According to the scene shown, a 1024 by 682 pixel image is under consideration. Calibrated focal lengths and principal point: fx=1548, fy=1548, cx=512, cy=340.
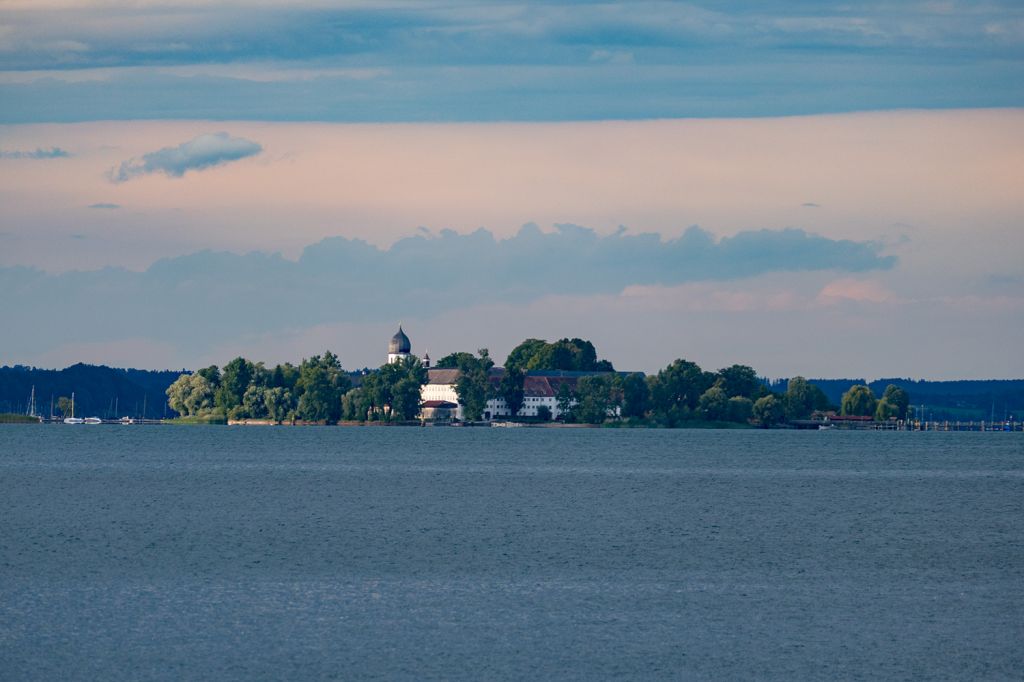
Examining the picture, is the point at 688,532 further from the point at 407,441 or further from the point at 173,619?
the point at 407,441

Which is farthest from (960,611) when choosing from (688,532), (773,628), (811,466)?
(811,466)

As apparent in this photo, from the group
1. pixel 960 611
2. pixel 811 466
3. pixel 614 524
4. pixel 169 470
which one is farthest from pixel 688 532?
pixel 811 466

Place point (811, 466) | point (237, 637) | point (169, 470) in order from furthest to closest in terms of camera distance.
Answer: point (811, 466) < point (169, 470) < point (237, 637)

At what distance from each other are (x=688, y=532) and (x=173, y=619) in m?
27.0

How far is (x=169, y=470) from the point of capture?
104688 mm

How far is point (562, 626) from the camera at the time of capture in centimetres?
3369

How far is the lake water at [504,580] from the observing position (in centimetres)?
2995

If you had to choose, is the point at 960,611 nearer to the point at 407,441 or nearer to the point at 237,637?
the point at 237,637

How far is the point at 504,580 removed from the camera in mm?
41250

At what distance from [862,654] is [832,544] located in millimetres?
22315

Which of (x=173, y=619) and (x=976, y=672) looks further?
(x=173, y=619)

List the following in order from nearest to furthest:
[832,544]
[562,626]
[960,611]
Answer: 1. [562,626]
2. [960,611]
3. [832,544]

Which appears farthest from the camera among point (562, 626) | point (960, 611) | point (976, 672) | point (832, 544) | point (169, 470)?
point (169, 470)

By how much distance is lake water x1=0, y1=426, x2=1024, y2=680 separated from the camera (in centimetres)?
2995
